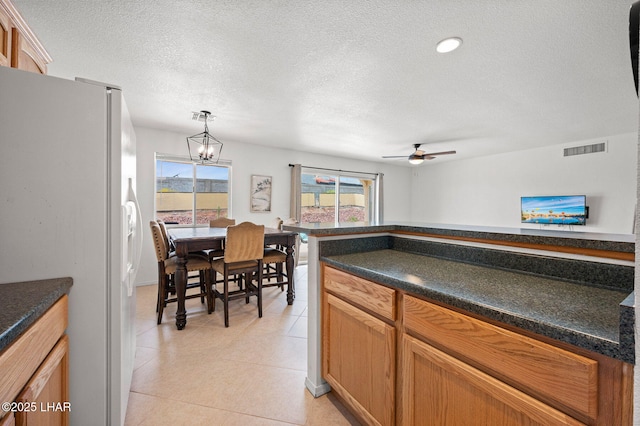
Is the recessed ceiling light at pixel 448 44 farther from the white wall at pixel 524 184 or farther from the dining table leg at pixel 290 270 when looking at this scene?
the white wall at pixel 524 184

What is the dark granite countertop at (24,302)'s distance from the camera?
27.5 inches

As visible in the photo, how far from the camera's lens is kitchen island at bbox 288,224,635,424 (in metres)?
0.66

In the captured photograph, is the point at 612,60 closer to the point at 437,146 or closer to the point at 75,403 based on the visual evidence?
the point at 437,146

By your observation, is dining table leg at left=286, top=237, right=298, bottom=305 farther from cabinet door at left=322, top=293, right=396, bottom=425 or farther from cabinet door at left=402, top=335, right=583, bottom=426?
cabinet door at left=402, top=335, right=583, bottom=426

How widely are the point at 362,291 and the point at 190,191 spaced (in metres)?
4.07

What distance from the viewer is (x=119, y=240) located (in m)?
1.21

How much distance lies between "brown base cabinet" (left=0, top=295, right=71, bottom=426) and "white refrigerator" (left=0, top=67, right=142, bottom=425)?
3.8 inches

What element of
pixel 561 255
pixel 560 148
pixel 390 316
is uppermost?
pixel 560 148

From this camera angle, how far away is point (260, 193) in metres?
4.98

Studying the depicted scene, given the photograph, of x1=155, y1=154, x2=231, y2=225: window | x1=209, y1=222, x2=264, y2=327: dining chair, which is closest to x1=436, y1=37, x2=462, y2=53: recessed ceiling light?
x1=209, y1=222, x2=264, y2=327: dining chair

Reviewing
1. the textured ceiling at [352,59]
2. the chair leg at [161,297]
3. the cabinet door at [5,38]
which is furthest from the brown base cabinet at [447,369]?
the cabinet door at [5,38]

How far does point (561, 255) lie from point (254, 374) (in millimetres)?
1911

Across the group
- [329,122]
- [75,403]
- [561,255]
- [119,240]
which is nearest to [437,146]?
[329,122]

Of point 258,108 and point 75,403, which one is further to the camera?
point 258,108
